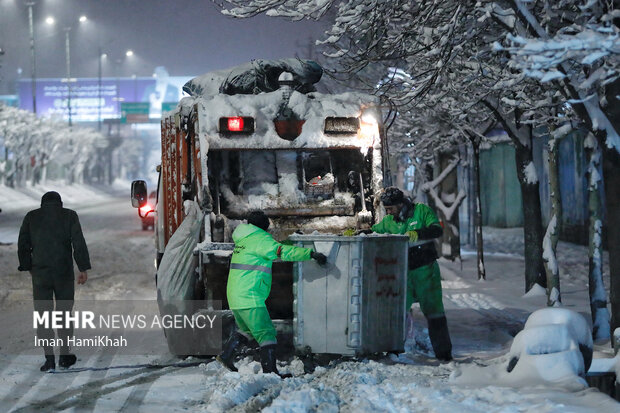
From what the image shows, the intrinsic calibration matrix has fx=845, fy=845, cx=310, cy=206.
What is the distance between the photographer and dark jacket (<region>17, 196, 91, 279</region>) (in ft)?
24.8

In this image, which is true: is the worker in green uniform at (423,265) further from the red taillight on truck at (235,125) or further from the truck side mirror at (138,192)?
the truck side mirror at (138,192)

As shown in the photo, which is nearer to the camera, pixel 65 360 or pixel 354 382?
pixel 354 382

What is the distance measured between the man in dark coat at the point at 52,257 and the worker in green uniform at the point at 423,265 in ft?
9.60

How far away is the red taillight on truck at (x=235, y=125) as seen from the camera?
8680 mm

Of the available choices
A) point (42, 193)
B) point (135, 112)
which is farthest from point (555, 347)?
point (135, 112)

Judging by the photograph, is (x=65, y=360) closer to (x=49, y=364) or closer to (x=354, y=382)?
(x=49, y=364)

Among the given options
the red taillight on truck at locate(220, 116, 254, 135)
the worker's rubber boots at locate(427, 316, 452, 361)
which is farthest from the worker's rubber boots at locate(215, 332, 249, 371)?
the red taillight on truck at locate(220, 116, 254, 135)

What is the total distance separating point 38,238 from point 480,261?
908 centimetres

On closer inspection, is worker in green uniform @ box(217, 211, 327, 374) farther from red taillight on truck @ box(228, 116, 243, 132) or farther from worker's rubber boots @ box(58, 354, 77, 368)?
red taillight on truck @ box(228, 116, 243, 132)

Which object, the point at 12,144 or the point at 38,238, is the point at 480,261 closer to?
the point at 38,238

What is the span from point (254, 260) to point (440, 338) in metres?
2.15

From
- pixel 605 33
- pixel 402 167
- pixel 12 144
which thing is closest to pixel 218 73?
pixel 605 33

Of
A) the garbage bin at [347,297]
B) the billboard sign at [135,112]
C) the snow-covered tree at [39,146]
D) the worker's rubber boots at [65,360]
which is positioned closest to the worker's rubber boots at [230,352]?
the garbage bin at [347,297]

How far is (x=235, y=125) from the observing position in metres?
8.70
